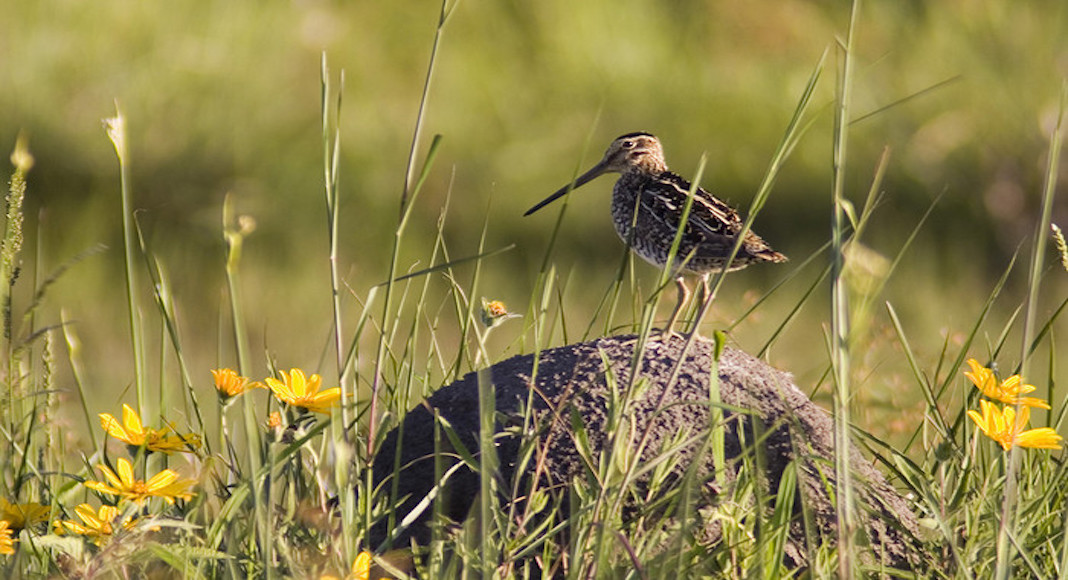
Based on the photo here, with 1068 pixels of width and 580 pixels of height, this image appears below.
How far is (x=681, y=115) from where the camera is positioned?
537 centimetres

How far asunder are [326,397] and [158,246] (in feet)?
9.66

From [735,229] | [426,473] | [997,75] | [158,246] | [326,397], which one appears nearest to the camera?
[326,397]

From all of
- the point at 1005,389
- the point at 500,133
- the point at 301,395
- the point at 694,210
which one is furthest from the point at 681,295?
the point at 500,133

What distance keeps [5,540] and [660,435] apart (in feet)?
3.05

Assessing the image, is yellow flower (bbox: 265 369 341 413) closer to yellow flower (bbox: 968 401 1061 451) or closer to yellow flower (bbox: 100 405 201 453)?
yellow flower (bbox: 100 405 201 453)

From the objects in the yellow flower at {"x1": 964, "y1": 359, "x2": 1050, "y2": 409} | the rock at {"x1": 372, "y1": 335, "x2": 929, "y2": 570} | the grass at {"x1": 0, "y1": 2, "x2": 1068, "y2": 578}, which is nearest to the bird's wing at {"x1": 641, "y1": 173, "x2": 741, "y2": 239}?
the grass at {"x1": 0, "y1": 2, "x2": 1068, "y2": 578}

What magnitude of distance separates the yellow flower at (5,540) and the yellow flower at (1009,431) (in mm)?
1302

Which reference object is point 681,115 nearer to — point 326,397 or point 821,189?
point 821,189

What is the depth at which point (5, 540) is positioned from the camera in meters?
1.96

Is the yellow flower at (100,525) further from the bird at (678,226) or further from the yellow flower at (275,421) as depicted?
the bird at (678,226)

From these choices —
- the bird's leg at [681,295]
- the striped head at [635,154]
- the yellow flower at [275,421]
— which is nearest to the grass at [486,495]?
the yellow flower at [275,421]

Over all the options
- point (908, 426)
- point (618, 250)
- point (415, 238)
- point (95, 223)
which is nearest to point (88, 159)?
point (95, 223)

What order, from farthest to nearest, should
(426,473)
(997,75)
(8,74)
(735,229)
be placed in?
1. (997,75)
2. (8,74)
3. (735,229)
4. (426,473)

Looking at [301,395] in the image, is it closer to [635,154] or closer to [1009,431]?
[1009,431]
